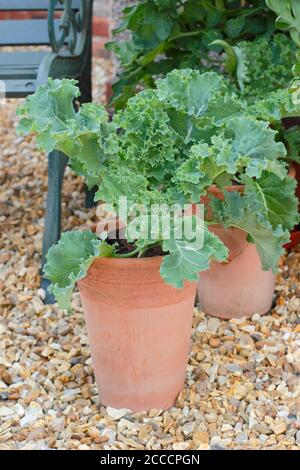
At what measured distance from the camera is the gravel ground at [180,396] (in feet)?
6.29

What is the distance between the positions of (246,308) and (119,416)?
0.65 meters

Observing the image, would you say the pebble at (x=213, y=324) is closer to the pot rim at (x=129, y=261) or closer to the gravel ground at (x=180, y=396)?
the gravel ground at (x=180, y=396)

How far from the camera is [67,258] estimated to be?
1.85m

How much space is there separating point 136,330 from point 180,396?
0.27m

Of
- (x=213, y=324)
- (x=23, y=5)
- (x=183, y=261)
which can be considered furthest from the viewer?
(x=23, y=5)

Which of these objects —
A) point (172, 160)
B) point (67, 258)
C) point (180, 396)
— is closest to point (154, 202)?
point (172, 160)

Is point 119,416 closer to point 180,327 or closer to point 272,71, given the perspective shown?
point 180,327

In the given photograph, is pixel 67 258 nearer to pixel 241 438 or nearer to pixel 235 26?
pixel 241 438

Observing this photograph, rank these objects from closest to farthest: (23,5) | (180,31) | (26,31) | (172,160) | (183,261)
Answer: (183,261)
(172,160)
(180,31)
(26,31)
(23,5)

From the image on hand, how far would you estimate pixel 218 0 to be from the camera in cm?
279

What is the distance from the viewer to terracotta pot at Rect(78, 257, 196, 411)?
1.85 m

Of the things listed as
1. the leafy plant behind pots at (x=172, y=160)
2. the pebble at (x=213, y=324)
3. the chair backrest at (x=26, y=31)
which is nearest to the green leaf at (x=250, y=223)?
the leafy plant behind pots at (x=172, y=160)

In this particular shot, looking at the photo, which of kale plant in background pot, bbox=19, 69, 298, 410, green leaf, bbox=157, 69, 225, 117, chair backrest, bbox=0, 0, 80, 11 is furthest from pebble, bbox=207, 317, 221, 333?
chair backrest, bbox=0, 0, 80, 11
